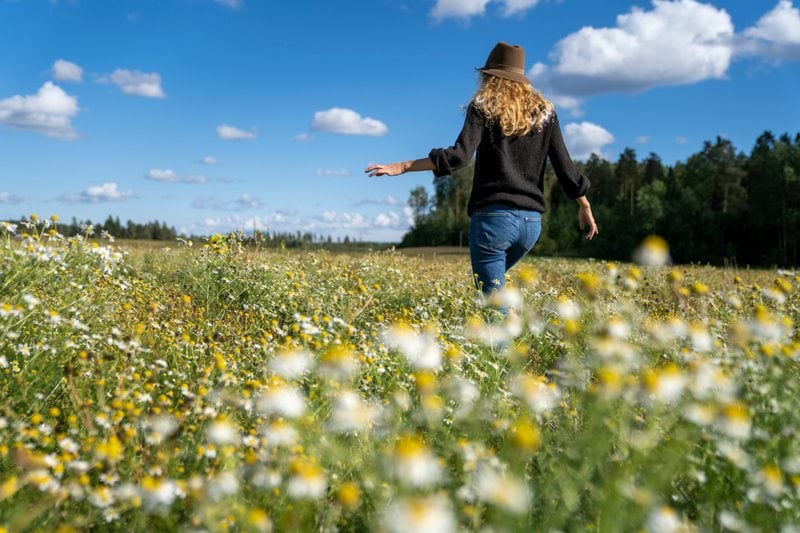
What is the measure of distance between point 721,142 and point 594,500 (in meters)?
65.5

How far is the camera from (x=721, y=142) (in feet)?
196

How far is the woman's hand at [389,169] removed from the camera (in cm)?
477

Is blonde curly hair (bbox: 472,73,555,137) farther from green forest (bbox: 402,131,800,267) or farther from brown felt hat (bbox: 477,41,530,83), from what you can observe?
green forest (bbox: 402,131,800,267)

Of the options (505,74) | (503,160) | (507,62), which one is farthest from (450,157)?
(507,62)

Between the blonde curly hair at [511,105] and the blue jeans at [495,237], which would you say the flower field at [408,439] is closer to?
the blue jeans at [495,237]

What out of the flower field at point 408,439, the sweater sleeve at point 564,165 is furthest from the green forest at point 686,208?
the flower field at point 408,439

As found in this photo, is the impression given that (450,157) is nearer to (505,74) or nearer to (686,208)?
(505,74)

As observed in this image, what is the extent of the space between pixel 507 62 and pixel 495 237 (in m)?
1.53

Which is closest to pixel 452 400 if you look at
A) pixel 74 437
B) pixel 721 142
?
pixel 74 437

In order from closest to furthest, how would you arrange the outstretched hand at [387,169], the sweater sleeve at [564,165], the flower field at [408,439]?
the flower field at [408,439]
the outstretched hand at [387,169]
the sweater sleeve at [564,165]

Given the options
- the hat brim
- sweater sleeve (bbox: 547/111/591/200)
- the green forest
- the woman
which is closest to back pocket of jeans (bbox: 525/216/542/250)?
the woman

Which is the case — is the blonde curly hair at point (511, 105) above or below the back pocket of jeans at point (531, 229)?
above

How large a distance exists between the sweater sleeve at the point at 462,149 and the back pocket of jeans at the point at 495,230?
0.56 meters

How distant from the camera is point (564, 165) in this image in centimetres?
581
